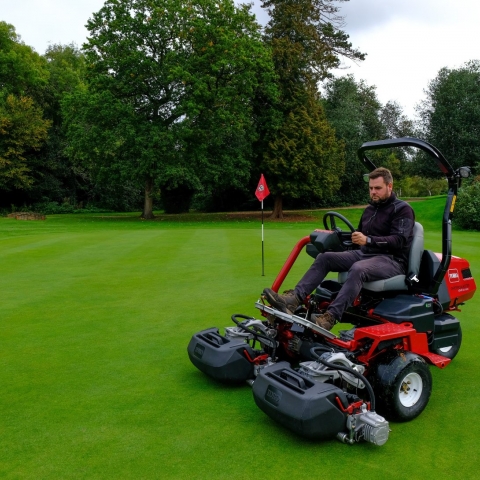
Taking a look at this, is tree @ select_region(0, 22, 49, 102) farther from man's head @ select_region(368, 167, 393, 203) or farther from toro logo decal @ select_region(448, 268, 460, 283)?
toro logo decal @ select_region(448, 268, 460, 283)

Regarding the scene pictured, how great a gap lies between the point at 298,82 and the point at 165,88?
33.3ft

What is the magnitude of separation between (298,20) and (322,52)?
2.91 metres

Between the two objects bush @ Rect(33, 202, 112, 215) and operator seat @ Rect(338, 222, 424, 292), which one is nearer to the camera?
operator seat @ Rect(338, 222, 424, 292)

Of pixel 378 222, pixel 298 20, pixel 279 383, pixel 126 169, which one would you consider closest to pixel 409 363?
pixel 279 383

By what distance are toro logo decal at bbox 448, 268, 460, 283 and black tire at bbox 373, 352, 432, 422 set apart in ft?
4.37

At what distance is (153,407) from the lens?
4320mm

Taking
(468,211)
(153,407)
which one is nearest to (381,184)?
(153,407)

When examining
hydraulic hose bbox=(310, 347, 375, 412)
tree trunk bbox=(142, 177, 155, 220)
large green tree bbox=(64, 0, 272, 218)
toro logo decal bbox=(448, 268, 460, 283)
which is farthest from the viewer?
tree trunk bbox=(142, 177, 155, 220)

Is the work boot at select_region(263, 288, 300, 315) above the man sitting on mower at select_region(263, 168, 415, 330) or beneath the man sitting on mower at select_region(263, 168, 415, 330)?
beneath

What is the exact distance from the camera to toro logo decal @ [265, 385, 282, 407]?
3624 millimetres

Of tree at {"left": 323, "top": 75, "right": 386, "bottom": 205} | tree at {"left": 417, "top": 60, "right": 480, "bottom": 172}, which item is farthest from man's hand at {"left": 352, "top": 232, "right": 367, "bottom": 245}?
tree at {"left": 417, "top": 60, "right": 480, "bottom": 172}

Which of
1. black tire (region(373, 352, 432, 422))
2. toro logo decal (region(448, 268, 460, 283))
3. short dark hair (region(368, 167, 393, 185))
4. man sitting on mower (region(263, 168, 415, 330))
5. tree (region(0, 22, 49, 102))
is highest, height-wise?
tree (region(0, 22, 49, 102))

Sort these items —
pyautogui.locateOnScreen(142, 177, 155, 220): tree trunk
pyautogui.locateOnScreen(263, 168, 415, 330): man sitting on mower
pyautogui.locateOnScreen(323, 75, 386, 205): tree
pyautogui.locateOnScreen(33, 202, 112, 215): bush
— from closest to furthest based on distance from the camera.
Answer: pyautogui.locateOnScreen(263, 168, 415, 330): man sitting on mower < pyautogui.locateOnScreen(142, 177, 155, 220): tree trunk < pyautogui.locateOnScreen(323, 75, 386, 205): tree < pyautogui.locateOnScreen(33, 202, 112, 215): bush

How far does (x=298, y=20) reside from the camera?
35.7 metres
